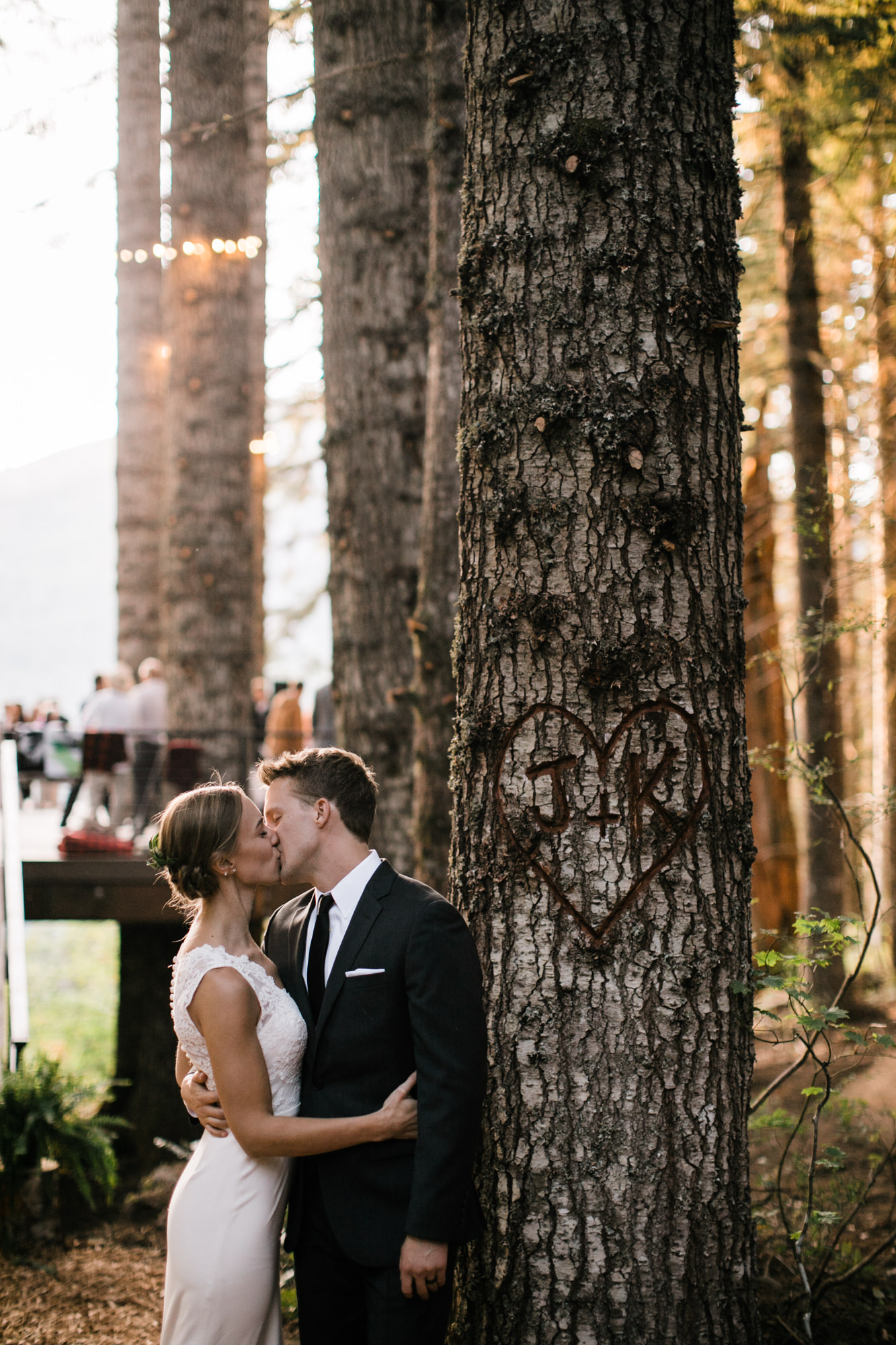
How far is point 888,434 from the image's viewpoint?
9.20 meters

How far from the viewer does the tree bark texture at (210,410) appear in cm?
888

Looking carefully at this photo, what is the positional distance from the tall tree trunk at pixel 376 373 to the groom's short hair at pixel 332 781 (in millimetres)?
3159

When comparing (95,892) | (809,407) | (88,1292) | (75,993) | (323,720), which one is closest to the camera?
(88,1292)

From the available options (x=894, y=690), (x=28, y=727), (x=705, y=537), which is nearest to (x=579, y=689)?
(x=705, y=537)

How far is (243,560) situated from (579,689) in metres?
6.90

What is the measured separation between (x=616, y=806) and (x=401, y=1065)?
0.82 metres

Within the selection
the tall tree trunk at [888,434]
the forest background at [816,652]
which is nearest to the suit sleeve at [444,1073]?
the forest background at [816,652]

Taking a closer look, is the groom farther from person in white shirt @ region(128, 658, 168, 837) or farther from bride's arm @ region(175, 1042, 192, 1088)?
person in white shirt @ region(128, 658, 168, 837)

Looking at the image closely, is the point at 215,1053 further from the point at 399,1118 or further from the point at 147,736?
the point at 147,736

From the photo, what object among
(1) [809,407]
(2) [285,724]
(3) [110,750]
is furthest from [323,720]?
(1) [809,407]

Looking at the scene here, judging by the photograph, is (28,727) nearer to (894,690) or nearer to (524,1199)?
(894,690)

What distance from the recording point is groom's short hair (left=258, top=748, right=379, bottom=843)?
8.46 ft

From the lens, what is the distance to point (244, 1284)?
2584 millimetres

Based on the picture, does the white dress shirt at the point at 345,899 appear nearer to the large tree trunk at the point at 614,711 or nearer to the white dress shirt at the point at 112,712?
the large tree trunk at the point at 614,711
